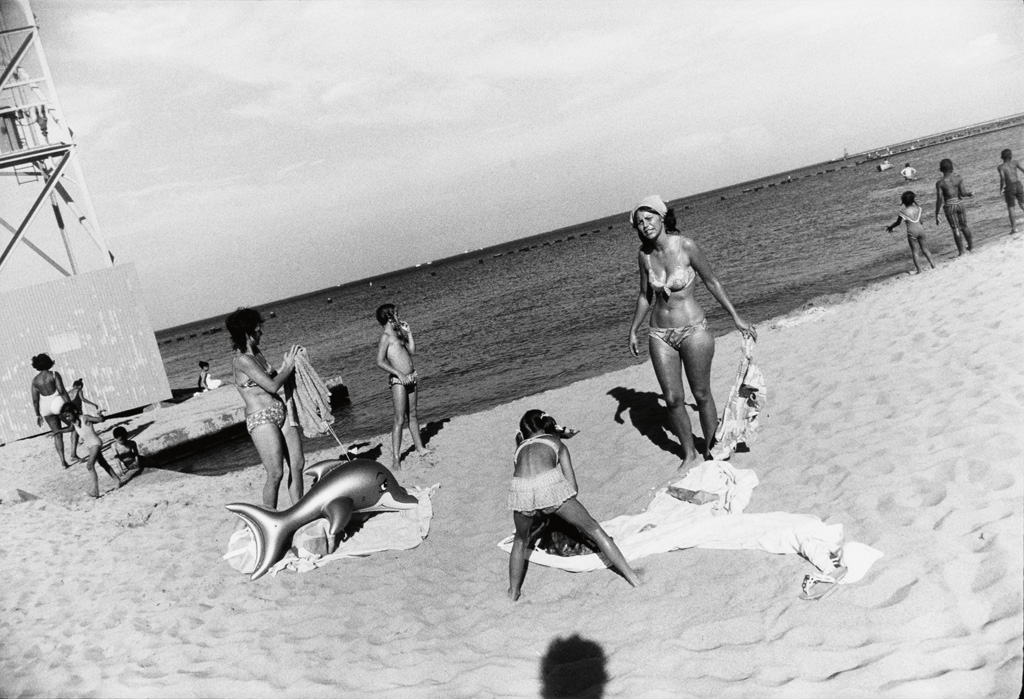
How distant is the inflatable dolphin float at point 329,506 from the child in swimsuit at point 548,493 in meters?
2.04

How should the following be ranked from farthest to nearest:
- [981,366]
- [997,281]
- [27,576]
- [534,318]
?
[534,318], [997,281], [27,576], [981,366]

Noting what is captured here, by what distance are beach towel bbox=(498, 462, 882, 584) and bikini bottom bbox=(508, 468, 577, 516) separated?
740 millimetres

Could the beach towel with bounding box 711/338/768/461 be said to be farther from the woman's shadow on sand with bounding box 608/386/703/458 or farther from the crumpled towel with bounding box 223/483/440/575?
the crumpled towel with bounding box 223/483/440/575

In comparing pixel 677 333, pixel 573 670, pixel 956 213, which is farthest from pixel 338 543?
pixel 956 213

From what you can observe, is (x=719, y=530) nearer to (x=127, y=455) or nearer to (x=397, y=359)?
(x=397, y=359)

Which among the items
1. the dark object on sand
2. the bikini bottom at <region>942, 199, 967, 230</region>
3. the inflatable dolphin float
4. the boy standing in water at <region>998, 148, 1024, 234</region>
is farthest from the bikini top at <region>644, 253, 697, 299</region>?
the boy standing in water at <region>998, 148, 1024, 234</region>

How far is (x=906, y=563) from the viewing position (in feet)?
12.3

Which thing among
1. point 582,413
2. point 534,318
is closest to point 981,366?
point 582,413

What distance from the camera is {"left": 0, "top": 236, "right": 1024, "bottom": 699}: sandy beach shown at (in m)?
3.39

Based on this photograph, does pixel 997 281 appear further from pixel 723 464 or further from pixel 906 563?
pixel 906 563

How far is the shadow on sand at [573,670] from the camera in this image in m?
3.58

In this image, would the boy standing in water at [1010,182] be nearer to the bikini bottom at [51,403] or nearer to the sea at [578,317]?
the sea at [578,317]

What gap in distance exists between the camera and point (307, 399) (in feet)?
20.9

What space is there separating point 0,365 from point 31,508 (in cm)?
723
